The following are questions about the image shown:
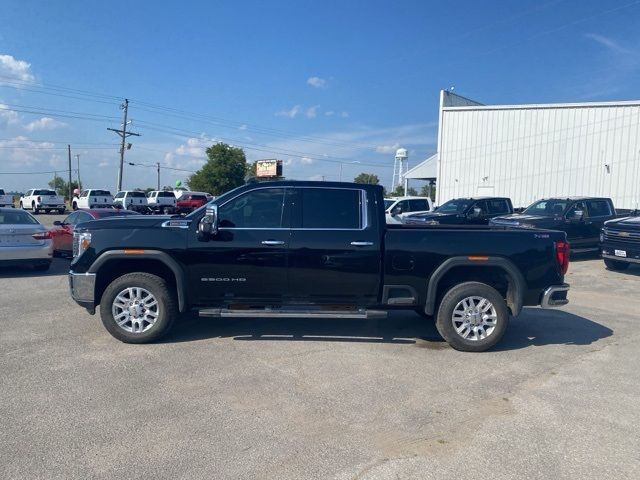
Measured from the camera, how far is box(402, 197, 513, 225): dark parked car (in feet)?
55.6

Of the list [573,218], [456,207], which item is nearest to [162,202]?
[456,207]

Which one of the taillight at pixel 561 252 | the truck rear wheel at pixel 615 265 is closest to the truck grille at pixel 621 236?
the truck rear wheel at pixel 615 265

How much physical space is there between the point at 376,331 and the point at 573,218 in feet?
34.4

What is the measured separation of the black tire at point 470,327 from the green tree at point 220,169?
61.0 metres

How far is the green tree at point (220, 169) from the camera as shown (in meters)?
65.4

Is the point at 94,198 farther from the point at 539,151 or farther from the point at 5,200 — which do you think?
the point at 539,151

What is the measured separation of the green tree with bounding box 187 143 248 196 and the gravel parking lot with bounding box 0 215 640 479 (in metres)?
59.6

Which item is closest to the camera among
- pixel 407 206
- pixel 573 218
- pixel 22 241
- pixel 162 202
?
pixel 22 241

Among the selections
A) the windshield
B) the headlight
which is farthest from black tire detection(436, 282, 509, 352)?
the windshield

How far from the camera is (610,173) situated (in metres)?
25.0

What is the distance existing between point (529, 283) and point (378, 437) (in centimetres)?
322

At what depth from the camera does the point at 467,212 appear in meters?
17.2

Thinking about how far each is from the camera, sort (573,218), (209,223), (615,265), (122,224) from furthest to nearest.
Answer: (573,218)
(615,265)
(122,224)
(209,223)

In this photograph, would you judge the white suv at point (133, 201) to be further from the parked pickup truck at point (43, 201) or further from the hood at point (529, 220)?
the hood at point (529, 220)
